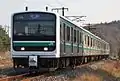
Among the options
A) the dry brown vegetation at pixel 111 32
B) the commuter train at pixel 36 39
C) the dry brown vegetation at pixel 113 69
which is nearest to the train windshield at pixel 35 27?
the commuter train at pixel 36 39

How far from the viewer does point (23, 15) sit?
1947 centimetres

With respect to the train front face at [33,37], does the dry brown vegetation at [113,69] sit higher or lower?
lower

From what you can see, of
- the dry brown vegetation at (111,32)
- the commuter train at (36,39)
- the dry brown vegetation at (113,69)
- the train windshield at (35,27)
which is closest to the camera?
the commuter train at (36,39)

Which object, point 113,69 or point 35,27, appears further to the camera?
point 113,69

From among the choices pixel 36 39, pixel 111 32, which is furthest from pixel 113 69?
pixel 111 32

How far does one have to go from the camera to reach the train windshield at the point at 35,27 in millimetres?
19125

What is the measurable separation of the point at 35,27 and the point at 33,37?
48cm

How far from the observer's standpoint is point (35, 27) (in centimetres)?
1912

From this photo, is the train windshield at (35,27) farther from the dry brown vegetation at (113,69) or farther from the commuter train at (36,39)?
the dry brown vegetation at (113,69)

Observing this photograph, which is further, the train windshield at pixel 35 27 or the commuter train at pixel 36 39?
the train windshield at pixel 35 27

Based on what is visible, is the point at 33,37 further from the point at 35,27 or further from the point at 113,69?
the point at 113,69

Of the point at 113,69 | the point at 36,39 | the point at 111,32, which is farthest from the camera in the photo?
the point at 111,32

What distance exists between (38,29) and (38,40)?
1.71 ft

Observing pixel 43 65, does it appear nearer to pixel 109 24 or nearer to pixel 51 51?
pixel 51 51
